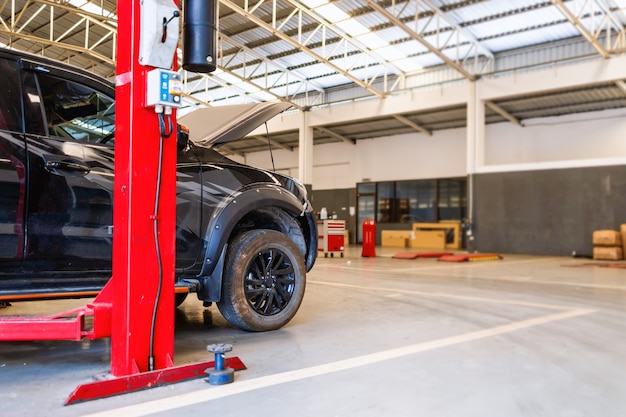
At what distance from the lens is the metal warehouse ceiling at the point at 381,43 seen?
535 inches

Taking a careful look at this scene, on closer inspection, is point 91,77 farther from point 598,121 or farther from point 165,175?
point 598,121

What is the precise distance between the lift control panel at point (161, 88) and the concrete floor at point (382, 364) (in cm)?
129

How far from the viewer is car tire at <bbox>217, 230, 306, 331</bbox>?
329 centimetres

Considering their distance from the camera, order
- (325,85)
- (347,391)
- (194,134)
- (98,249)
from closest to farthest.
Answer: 1. (347,391)
2. (98,249)
3. (194,134)
4. (325,85)

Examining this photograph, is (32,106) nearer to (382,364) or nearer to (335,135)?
(382,364)

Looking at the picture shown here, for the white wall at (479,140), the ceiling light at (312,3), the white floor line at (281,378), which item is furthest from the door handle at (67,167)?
the white wall at (479,140)

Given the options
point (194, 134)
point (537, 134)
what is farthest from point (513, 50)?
point (194, 134)

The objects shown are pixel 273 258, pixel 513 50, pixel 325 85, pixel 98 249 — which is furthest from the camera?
pixel 325 85

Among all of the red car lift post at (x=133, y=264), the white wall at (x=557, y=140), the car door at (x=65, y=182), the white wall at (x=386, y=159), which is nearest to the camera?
the red car lift post at (x=133, y=264)

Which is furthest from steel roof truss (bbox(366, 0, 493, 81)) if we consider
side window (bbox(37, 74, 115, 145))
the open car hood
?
side window (bbox(37, 74, 115, 145))

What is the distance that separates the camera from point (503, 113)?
17.0m

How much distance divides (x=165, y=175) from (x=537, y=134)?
17701mm

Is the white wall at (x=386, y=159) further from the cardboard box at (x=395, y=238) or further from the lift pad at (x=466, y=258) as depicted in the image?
the lift pad at (x=466, y=258)

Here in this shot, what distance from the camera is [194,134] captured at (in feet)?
12.6
